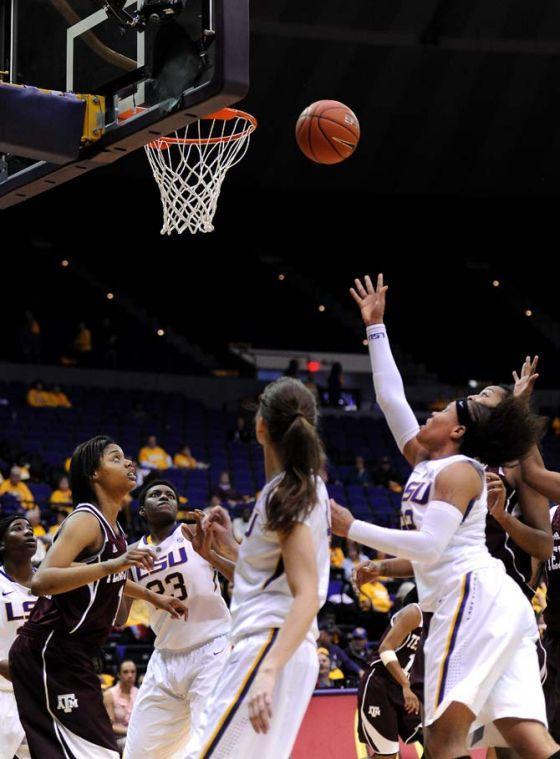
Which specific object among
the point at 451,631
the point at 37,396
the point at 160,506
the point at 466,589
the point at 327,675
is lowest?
the point at 37,396

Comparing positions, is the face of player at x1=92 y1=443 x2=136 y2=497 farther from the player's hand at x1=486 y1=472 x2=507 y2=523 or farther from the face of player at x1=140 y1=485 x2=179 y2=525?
the player's hand at x1=486 y1=472 x2=507 y2=523

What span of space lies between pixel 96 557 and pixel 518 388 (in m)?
2.07

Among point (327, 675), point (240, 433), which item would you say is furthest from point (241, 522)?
point (240, 433)

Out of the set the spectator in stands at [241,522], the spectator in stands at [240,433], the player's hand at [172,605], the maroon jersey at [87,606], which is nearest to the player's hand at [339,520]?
the maroon jersey at [87,606]

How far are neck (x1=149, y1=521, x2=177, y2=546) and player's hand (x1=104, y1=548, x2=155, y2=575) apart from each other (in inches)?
72.4

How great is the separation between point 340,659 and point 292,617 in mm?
7857

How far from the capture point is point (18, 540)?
6.30 m

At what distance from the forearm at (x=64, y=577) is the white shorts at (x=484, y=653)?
1.41m

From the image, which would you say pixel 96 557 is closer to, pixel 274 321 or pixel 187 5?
pixel 187 5

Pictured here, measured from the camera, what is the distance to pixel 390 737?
646 centimetres

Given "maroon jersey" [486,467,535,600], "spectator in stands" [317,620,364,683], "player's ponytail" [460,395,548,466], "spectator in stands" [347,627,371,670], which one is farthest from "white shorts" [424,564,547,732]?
"spectator in stands" [347,627,371,670]

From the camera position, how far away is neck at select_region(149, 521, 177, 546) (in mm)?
6617

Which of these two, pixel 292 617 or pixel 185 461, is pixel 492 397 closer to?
pixel 292 617

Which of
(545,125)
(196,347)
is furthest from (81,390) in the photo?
(545,125)
